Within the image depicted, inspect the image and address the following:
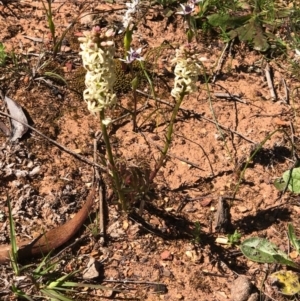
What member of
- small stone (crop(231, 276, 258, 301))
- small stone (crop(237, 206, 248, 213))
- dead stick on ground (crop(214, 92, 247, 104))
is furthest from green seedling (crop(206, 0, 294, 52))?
small stone (crop(231, 276, 258, 301))

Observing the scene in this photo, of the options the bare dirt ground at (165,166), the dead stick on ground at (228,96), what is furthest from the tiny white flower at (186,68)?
the dead stick on ground at (228,96)

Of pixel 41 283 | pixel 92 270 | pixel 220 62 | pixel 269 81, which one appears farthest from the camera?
pixel 220 62

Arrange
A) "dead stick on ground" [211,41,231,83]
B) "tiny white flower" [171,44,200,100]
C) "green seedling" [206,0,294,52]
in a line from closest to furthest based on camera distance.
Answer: "tiny white flower" [171,44,200,100]
"dead stick on ground" [211,41,231,83]
"green seedling" [206,0,294,52]

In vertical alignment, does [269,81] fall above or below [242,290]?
above

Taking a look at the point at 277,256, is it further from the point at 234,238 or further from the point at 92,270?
the point at 92,270

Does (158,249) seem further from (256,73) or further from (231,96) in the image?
(256,73)

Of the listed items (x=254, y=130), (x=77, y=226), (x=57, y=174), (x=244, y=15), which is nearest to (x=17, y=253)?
(x=77, y=226)

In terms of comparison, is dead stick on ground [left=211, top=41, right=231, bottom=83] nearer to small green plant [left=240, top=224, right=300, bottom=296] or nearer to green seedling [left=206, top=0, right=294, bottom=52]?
green seedling [left=206, top=0, right=294, bottom=52]

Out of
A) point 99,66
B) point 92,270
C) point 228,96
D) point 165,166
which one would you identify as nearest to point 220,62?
point 228,96
